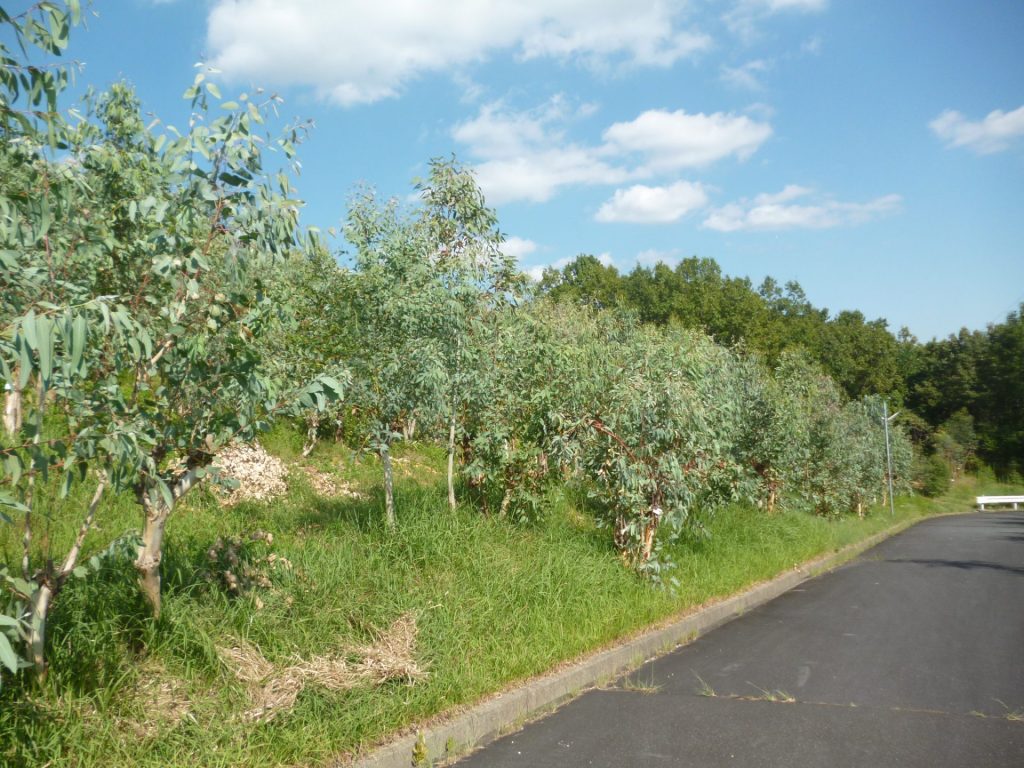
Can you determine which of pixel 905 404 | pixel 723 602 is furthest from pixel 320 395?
pixel 905 404

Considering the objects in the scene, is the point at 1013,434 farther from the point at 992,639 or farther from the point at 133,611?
the point at 133,611

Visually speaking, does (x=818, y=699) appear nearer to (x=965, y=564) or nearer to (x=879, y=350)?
(x=965, y=564)

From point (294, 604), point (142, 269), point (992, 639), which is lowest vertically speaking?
point (992, 639)

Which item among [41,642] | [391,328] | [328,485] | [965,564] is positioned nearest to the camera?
[41,642]

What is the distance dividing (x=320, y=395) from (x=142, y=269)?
1.65 m

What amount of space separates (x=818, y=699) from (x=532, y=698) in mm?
2204

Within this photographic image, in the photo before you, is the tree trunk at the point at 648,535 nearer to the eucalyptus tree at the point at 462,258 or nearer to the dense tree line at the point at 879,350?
the eucalyptus tree at the point at 462,258

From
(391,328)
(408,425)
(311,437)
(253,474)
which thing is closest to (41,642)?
(391,328)

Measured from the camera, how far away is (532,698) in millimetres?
5926

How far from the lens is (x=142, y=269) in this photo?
496 cm

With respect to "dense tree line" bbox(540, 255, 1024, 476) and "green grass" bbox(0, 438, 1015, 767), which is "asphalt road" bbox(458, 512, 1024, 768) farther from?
"dense tree line" bbox(540, 255, 1024, 476)

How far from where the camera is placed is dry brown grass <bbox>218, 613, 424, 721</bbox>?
181 inches

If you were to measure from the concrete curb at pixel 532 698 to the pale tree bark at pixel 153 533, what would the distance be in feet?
5.22

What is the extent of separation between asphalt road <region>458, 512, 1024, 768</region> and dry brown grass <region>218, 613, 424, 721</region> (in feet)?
2.41
